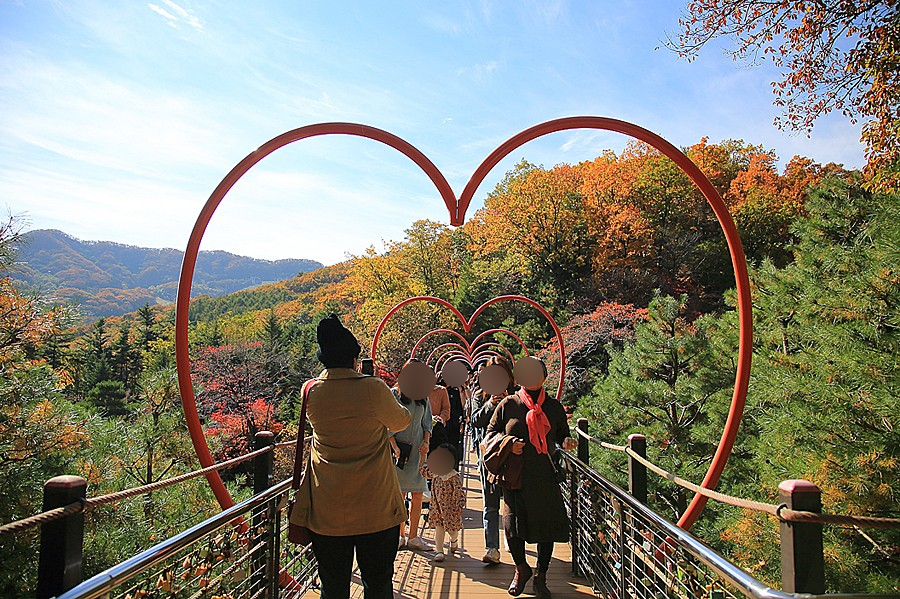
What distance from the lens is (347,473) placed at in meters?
2.71

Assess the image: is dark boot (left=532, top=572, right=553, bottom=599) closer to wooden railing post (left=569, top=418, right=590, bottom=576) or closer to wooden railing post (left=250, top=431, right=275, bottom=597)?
wooden railing post (left=569, top=418, right=590, bottom=576)

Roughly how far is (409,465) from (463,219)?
6.32 feet

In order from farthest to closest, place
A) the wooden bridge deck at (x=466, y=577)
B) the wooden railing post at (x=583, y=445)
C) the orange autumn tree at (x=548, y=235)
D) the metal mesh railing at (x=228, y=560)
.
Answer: the orange autumn tree at (x=548, y=235) < the wooden railing post at (x=583, y=445) < the wooden bridge deck at (x=466, y=577) < the metal mesh railing at (x=228, y=560)

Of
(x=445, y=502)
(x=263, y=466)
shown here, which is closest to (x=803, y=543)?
(x=263, y=466)

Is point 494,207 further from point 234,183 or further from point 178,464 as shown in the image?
point 234,183

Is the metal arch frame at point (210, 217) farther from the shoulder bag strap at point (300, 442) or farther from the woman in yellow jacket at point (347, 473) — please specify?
the woman in yellow jacket at point (347, 473)

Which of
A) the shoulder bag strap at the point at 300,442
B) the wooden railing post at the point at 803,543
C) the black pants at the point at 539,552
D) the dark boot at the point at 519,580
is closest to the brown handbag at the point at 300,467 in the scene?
the shoulder bag strap at the point at 300,442

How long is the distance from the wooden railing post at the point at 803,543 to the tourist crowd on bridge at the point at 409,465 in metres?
1.62

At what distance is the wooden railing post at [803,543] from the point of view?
1.74m

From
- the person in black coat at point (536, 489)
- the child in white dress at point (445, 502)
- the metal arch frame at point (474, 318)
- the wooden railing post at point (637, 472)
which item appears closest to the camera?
the wooden railing post at point (637, 472)

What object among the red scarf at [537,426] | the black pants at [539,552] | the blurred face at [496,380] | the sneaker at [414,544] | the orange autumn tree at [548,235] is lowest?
the sneaker at [414,544]

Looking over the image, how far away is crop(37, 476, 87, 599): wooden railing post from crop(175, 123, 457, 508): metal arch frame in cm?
162

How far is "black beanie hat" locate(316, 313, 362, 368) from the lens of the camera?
2.80 metres

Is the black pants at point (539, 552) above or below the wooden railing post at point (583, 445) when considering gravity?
below
